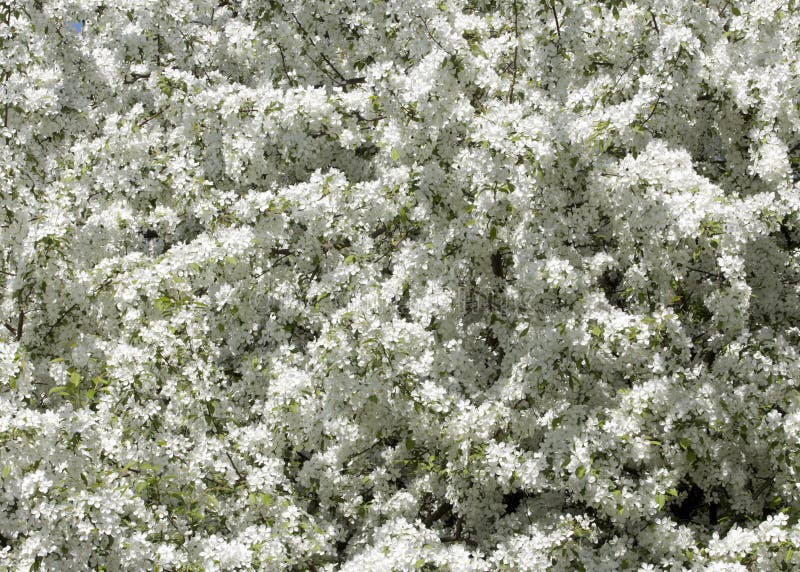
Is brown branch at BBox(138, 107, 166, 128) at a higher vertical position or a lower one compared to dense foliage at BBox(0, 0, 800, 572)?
higher

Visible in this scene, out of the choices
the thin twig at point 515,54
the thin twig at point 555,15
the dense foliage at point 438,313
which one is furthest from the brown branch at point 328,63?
the thin twig at point 555,15

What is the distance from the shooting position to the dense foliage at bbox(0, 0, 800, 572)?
27.3 feet

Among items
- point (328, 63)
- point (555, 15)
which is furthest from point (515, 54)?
point (328, 63)

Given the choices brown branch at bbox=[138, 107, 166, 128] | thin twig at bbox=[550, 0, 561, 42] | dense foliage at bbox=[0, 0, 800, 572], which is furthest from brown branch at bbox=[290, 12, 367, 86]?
thin twig at bbox=[550, 0, 561, 42]

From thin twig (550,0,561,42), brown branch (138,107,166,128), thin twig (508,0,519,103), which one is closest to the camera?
thin twig (550,0,561,42)

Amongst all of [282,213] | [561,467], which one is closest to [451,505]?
[561,467]

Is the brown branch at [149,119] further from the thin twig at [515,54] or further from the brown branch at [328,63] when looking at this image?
the thin twig at [515,54]

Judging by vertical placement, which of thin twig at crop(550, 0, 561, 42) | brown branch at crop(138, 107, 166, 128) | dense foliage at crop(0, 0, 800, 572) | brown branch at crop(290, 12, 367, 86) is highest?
brown branch at crop(290, 12, 367, 86)

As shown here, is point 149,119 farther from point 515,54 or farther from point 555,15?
point 555,15

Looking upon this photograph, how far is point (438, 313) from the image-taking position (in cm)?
908

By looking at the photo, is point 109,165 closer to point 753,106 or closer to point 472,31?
point 472,31

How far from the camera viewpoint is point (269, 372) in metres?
9.55

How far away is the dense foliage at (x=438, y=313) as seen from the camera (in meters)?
8.34

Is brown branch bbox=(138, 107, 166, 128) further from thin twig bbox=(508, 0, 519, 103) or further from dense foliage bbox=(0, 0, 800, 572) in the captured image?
thin twig bbox=(508, 0, 519, 103)
